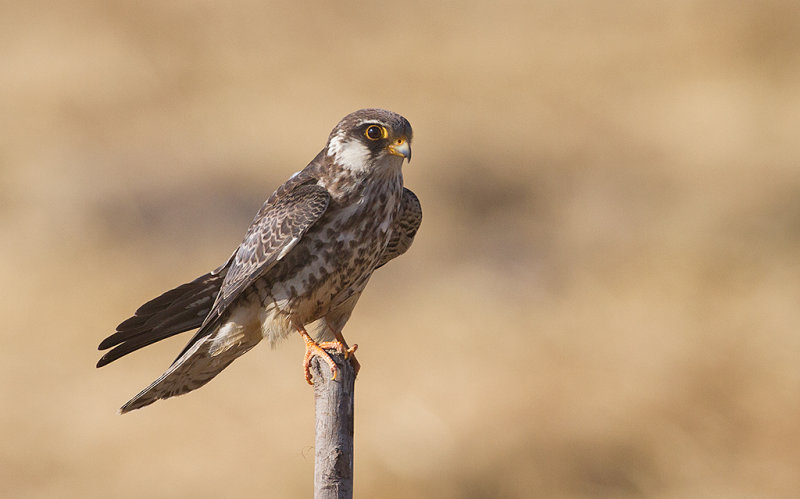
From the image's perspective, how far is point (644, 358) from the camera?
11602 millimetres

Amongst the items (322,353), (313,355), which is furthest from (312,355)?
(322,353)

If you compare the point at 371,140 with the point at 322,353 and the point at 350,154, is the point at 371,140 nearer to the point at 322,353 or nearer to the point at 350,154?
the point at 350,154

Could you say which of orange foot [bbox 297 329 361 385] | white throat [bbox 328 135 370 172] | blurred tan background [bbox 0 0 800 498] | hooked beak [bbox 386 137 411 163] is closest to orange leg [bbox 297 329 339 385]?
orange foot [bbox 297 329 361 385]

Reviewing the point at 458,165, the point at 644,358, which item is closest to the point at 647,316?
the point at 644,358

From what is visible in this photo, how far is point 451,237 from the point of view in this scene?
1355 centimetres

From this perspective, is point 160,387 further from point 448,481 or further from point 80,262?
point 80,262

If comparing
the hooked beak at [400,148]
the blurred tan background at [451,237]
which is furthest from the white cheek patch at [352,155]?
the blurred tan background at [451,237]

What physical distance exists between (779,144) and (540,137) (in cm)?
356

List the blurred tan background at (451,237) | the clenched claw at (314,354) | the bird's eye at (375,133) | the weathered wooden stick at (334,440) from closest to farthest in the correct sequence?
the weathered wooden stick at (334,440), the clenched claw at (314,354), the bird's eye at (375,133), the blurred tan background at (451,237)

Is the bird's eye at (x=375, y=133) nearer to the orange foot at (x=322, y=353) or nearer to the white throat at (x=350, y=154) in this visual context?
the white throat at (x=350, y=154)

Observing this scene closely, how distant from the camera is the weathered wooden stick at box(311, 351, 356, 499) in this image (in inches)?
176

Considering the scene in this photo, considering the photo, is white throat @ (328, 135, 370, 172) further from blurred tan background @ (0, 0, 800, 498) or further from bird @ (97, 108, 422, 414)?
blurred tan background @ (0, 0, 800, 498)

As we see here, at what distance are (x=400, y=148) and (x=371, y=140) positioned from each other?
18 cm

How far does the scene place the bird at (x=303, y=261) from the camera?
201 inches
